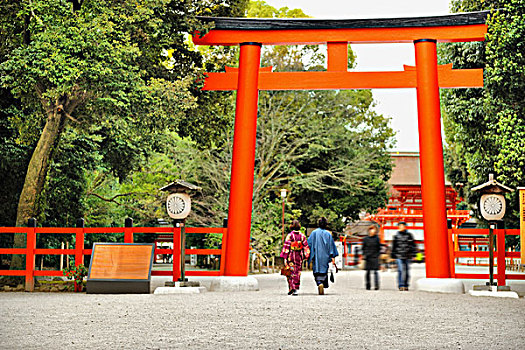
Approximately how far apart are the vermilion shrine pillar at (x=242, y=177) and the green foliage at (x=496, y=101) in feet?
22.8

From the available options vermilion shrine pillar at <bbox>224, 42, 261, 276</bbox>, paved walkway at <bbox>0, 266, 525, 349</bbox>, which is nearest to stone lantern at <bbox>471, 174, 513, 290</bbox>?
paved walkway at <bbox>0, 266, 525, 349</bbox>

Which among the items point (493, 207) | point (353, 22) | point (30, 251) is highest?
point (353, 22)

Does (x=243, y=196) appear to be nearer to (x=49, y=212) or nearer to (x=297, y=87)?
(x=297, y=87)

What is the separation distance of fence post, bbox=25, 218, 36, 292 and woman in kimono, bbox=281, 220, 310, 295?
5135 mm

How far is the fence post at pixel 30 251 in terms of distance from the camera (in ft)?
46.2

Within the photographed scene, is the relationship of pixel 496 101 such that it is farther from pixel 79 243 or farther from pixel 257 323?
pixel 257 323

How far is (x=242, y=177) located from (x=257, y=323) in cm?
704

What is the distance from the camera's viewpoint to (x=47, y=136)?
52.2ft

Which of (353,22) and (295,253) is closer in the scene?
(295,253)

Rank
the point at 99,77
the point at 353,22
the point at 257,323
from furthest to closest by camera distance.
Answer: the point at 353,22 → the point at 99,77 → the point at 257,323

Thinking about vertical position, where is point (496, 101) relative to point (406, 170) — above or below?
below

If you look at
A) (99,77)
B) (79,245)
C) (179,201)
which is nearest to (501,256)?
(179,201)

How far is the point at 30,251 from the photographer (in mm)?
14156

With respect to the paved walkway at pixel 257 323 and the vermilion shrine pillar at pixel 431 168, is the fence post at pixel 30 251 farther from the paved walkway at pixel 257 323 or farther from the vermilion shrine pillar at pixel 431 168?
the vermilion shrine pillar at pixel 431 168
